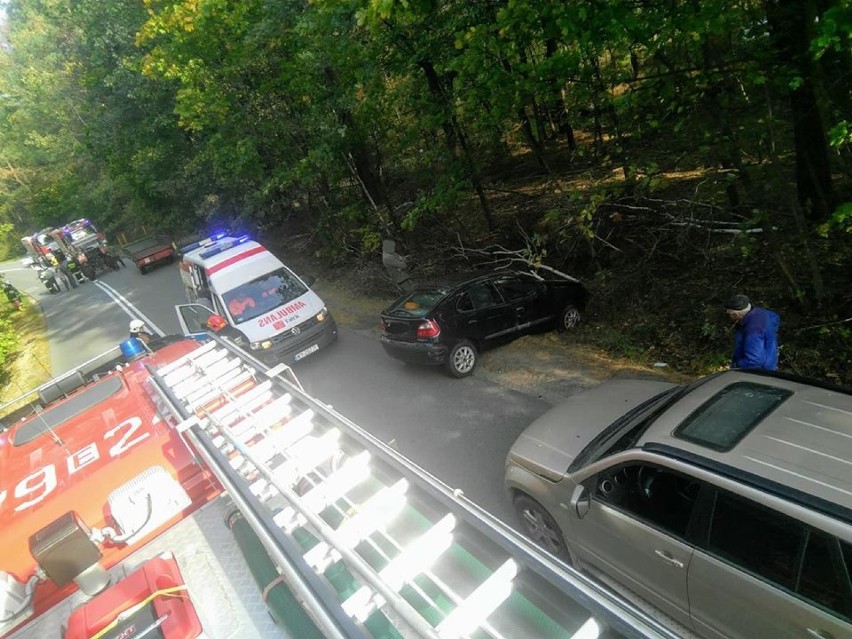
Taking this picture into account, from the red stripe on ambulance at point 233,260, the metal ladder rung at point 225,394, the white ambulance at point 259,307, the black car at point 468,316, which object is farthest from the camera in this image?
the red stripe on ambulance at point 233,260

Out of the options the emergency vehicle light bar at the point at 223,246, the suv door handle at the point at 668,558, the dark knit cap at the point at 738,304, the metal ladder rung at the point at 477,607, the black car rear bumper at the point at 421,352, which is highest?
Result: the emergency vehicle light bar at the point at 223,246

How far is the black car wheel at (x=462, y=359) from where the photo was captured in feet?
28.0

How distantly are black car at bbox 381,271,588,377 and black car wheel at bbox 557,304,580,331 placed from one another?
0.02 metres

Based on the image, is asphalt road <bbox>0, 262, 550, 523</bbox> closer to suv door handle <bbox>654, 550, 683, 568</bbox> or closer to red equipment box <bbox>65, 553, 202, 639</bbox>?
red equipment box <bbox>65, 553, 202, 639</bbox>

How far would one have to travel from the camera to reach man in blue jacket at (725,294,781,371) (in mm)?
4895

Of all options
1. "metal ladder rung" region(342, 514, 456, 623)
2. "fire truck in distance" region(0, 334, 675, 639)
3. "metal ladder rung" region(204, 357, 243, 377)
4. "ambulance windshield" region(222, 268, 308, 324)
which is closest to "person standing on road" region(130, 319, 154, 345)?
"ambulance windshield" region(222, 268, 308, 324)

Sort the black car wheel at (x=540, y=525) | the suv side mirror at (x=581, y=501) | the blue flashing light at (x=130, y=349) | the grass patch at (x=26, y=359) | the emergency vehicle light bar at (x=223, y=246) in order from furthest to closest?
the grass patch at (x=26, y=359) < the emergency vehicle light bar at (x=223, y=246) < the blue flashing light at (x=130, y=349) < the black car wheel at (x=540, y=525) < the suv side mirror at (x=581, y=501)

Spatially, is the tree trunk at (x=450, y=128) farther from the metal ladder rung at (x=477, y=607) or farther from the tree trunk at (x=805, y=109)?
the metal ladder rung at (x=477, y=607)

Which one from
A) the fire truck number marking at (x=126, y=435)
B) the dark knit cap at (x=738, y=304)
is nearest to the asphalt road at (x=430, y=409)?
the fire truck number marking at (x=126, y=435)

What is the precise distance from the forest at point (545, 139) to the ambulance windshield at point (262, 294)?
2.97 metres

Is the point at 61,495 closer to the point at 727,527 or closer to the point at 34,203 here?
the point at 727,527

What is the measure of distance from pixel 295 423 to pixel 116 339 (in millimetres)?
15953

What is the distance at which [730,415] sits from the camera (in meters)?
3.65

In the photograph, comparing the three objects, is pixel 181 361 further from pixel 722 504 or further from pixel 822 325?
pixel 822 325
